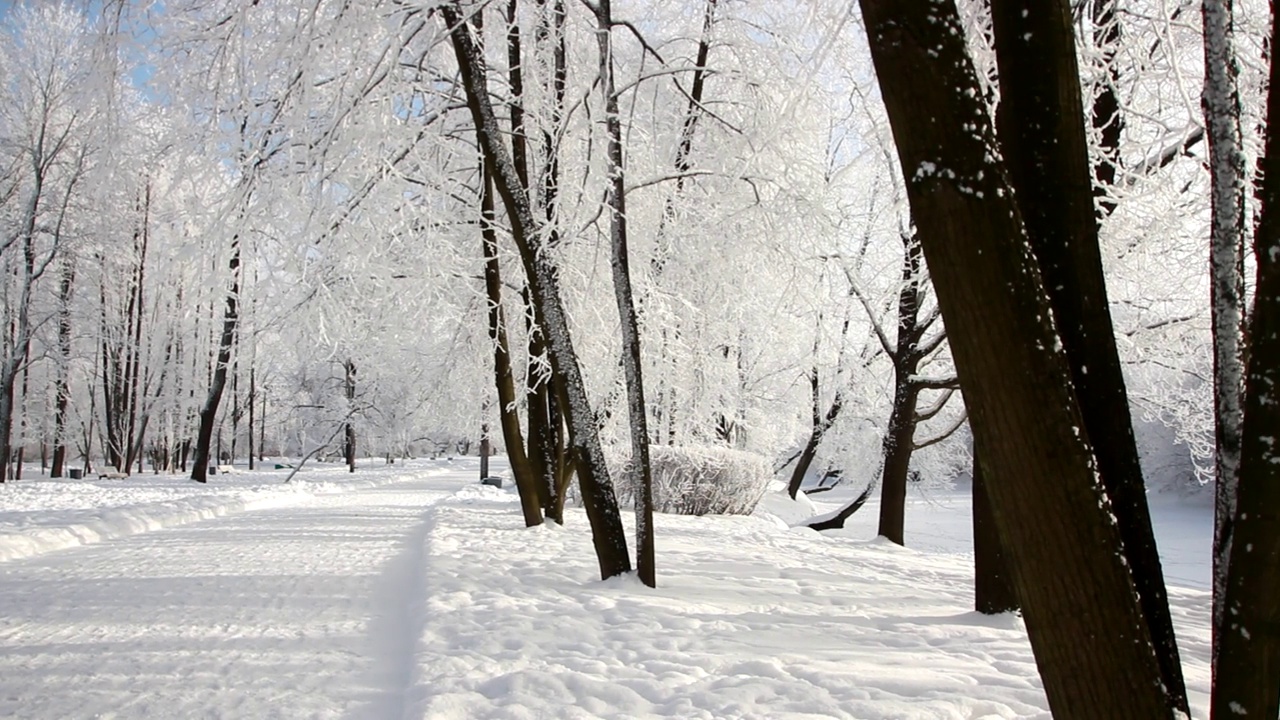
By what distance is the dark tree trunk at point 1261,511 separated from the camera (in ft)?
6.76

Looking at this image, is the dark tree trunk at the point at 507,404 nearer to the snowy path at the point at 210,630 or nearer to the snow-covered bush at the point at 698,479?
the snowy path at the point at 210,630

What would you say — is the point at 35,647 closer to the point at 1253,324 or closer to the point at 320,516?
the point at 1253,324

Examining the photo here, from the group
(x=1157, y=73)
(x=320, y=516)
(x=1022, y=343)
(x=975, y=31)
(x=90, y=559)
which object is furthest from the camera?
(x=320, y=516)

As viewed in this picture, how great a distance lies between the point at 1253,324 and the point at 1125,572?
76cm

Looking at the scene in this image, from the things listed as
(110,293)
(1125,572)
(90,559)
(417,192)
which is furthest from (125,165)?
(110,293)

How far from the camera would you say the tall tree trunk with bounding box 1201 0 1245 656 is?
8.11 ft

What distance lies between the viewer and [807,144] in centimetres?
918

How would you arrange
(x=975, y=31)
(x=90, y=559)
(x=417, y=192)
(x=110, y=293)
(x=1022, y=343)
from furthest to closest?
(x=110, y=293) < (x=417, y=192) < (x=90, y=559) < (x=975, y=31) < (x=1022, y=343)

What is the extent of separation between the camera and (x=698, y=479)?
47.1 ft

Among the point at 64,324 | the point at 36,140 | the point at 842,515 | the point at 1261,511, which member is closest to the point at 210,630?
the point at 1261,511

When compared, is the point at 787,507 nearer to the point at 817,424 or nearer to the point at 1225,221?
the point at 817,424

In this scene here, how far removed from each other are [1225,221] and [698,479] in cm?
1213

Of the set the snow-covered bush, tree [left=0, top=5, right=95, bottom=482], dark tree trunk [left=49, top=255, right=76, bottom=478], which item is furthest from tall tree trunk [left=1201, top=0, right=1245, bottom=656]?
dark tree trunk [left=49, top=255, right=76, bottom=478]

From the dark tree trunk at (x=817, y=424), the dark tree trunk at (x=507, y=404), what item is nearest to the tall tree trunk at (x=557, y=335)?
the dark tree trunk at (x=507, y=404)
